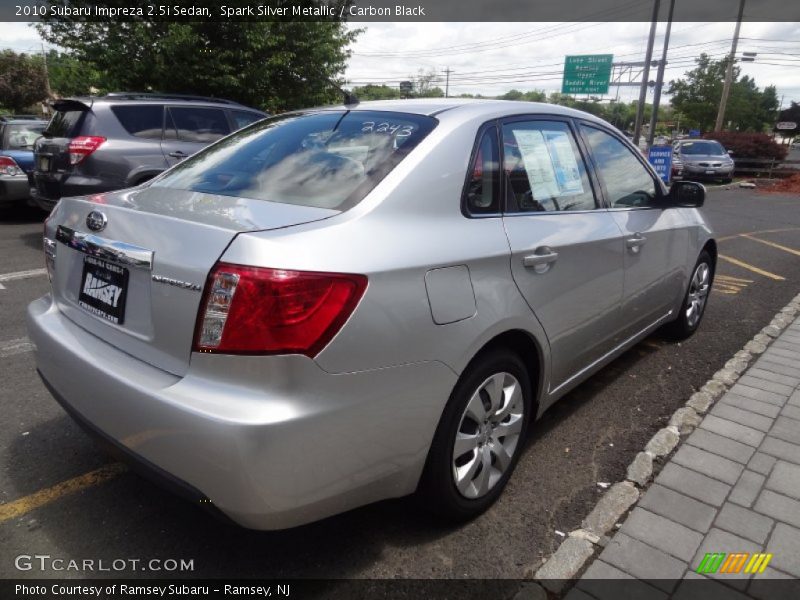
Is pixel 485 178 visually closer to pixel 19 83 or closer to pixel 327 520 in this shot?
pixel 327 520

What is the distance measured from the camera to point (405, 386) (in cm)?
187

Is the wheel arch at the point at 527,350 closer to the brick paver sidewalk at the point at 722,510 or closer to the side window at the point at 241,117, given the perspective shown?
the brick paver sidewalk at the point at 722,510

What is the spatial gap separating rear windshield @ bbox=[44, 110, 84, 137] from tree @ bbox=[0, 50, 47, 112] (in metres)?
34.0

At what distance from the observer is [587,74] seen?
93.7ft

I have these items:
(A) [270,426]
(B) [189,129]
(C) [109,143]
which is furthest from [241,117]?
(A) [270,426]

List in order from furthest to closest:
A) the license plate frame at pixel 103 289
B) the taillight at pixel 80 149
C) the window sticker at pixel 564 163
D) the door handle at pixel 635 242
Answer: the taillight at pixel 80 149 → the door handle at pixel 635 242 → the window sticker at pixel 564 163 → the license plate frame at pixel 103 289

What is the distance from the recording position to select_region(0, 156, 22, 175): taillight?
28.8 feet

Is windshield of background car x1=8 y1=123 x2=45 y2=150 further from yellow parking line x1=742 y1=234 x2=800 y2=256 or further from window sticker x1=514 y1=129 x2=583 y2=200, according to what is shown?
yellow parking line x1=742 y1=234 x2=800 y2=256

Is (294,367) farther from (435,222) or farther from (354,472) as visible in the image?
(435,222)

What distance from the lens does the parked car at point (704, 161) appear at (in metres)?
21.3

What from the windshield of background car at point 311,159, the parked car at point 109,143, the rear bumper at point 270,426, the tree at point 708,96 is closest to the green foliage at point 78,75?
the parked car at point 109,143

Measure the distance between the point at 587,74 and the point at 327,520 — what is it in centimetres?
3049

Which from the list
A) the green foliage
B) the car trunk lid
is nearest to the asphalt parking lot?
the car trunk lid

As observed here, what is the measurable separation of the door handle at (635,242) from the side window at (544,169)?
0.33m
